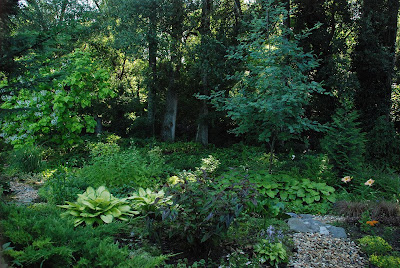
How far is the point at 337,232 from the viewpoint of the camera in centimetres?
362

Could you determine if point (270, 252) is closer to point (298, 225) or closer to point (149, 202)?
point (298, 225)

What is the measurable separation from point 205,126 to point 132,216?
7.60m

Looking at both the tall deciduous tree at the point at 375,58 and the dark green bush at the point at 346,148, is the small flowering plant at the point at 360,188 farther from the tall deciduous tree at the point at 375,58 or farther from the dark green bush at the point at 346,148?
the tall deciduous tree at the point at 375,58

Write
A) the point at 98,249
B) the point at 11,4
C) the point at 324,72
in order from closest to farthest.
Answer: the point at 98,249
the point at 11,4
the point at 324,72

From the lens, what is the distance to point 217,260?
9.39 ft

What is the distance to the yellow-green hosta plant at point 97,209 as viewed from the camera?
3283 millimetres

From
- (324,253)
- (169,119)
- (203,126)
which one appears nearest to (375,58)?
(203,126)

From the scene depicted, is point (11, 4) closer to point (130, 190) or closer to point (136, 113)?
point (130, 190)

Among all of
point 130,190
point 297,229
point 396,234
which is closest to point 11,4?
point 130,190

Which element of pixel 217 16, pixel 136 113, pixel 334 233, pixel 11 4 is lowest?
pixel 334 233

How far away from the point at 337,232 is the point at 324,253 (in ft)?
1.81

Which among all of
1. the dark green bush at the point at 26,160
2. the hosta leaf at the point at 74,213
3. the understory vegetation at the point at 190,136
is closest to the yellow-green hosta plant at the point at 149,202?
the understory vegetation at the point at 190,136

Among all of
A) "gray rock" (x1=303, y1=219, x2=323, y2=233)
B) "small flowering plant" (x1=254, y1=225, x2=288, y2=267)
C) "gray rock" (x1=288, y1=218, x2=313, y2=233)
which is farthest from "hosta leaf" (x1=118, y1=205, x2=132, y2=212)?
"gray rock" (x1=303, y1=219, x2=323, y2=233)

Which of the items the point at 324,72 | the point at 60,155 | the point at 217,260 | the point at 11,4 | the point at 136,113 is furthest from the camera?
the point at 136,113
